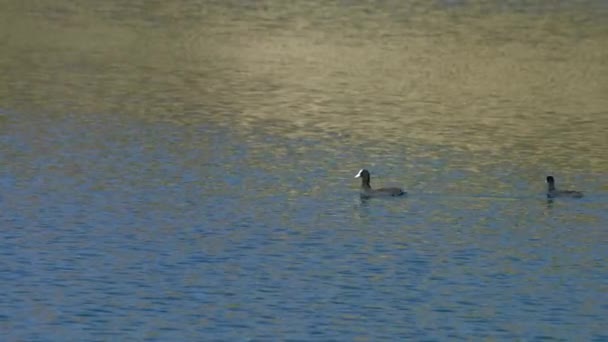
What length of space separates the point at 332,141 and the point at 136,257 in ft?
48.2

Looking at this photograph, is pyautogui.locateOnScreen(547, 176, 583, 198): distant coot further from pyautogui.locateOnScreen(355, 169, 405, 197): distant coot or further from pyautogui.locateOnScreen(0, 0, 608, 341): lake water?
pyautogui.locateOnScreen(355, 169, 405, 197): distant coot

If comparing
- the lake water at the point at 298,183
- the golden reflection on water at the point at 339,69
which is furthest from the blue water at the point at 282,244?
the golden reflection on water at the point at 339,69

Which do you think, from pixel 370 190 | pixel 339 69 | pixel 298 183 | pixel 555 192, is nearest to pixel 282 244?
pixel 370 190

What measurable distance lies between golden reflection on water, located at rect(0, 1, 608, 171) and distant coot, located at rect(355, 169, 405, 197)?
692cm

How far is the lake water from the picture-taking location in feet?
90.2

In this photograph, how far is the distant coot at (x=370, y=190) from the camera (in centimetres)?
3647

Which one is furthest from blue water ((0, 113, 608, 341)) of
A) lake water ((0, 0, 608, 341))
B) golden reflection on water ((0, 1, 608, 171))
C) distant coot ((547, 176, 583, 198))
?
golden reflection on water ((0, 1, 608, 171))

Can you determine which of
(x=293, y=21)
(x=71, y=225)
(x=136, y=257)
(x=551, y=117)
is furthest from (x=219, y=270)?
(x=293, y=21)

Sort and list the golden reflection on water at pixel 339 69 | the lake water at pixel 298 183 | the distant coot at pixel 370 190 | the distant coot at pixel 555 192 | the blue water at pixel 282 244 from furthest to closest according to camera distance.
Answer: the golden reflection on water at pixel 339 69 < the distant coot at pixel 555 192 < the distant coot at pixel 370 190 < the lake water at pixel 298 183 < the blue water at pixel 282 244

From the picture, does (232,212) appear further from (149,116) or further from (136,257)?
(149,116)

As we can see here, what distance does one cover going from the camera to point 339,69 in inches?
2399

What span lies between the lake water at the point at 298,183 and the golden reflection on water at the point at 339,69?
186mm

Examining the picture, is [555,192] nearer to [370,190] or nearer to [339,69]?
[370,190]

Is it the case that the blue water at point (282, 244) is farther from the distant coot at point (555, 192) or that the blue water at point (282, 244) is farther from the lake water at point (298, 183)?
the distant coot at point (555, 192)
